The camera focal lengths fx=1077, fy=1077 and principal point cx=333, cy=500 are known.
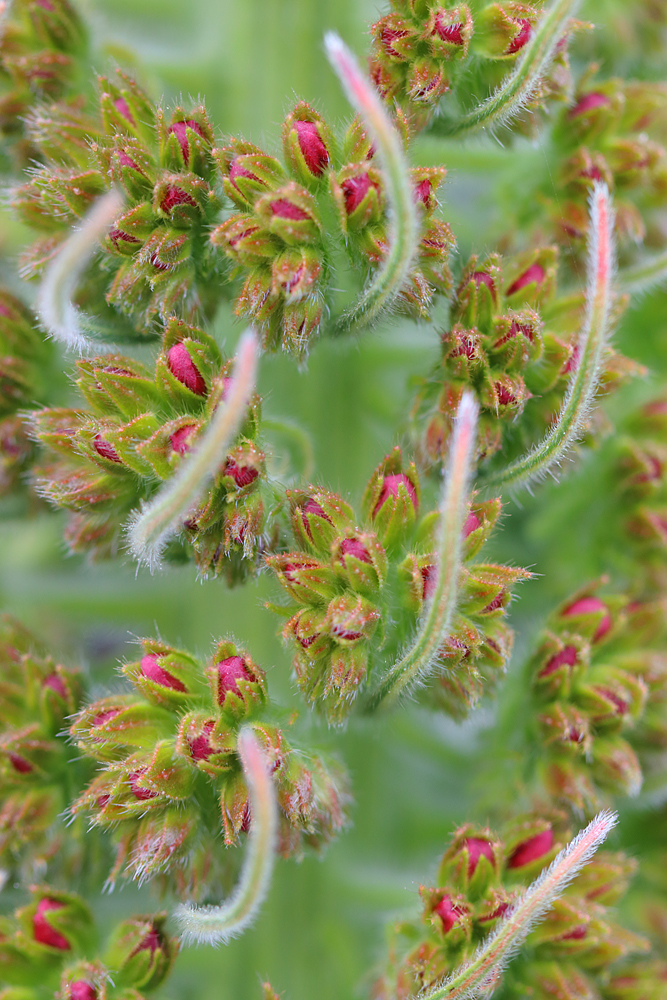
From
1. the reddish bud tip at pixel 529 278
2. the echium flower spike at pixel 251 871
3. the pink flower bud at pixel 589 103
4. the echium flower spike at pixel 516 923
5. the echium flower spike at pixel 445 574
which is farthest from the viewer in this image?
the pink flower bud at pixel 589 103

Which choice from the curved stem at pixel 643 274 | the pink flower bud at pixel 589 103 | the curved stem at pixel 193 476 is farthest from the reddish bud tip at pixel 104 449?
the pink flower bud at pixel 589 103

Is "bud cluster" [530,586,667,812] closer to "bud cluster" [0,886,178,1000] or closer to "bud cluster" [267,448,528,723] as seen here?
"bud cluster" [267,448,528,723]

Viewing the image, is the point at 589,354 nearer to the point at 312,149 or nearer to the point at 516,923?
the point at 312,149

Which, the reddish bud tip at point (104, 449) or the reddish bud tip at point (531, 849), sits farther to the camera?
the reddish bud tip at point (531, 849)

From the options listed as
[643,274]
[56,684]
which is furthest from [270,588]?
[643,274]

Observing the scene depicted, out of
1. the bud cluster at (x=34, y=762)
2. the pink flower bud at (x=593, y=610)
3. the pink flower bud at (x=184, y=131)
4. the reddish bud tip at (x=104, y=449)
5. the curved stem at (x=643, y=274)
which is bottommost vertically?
the bud cluster at (x=34, y=762)

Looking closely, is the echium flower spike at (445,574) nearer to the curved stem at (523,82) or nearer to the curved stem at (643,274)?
the curved stem at (523,82)

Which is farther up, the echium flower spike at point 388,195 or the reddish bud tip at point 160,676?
the echium flower spike at point 388,195
